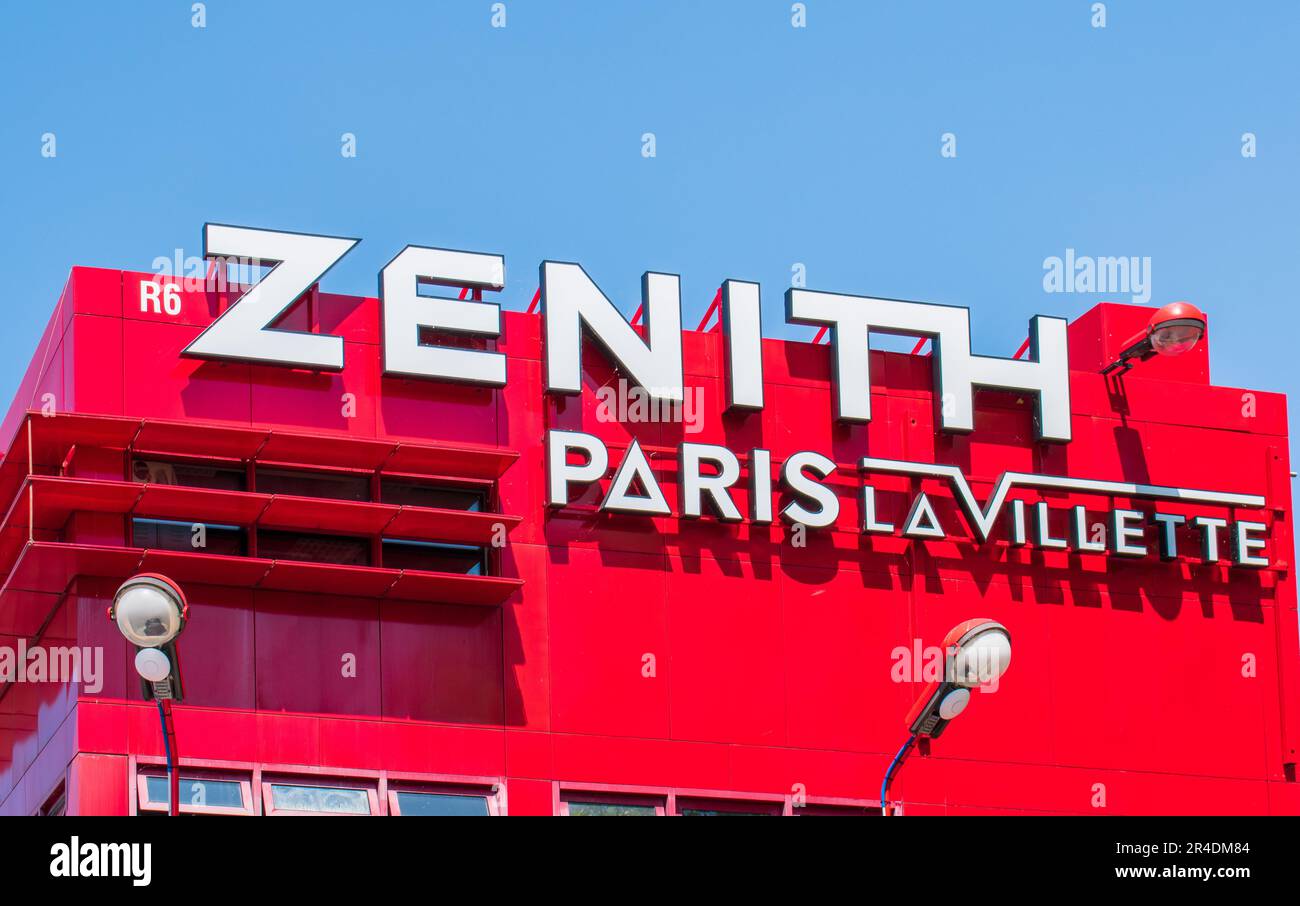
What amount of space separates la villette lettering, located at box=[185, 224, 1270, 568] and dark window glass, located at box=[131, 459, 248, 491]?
1.57m

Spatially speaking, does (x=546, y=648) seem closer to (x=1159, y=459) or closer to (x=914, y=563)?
(x=914, y=563)

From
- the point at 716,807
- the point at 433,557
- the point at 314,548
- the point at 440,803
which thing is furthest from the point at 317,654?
the point at 716,807

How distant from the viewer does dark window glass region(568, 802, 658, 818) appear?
109 feet

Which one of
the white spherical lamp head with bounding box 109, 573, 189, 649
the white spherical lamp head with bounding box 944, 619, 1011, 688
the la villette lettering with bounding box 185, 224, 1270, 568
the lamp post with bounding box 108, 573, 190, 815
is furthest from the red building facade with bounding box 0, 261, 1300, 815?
the white spherical lamp head with bounding box 944, 619, 1011, 688

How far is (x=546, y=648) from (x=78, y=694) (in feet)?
A: 22.0

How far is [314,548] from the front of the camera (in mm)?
33594

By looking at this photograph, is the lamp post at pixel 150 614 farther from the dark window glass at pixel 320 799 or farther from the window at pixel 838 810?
the window at pixel 838 810

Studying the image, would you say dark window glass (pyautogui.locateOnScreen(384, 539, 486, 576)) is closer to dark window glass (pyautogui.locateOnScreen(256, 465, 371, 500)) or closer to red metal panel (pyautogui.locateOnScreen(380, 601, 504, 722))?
red metal panel (pyautogui.locateOnScreen(380, 601, 504, 722))

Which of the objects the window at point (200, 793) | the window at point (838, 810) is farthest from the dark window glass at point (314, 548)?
the window at point (838, 810)

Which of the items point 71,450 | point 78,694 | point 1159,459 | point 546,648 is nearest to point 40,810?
point 78,694

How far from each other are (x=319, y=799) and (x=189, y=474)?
500 centimetres

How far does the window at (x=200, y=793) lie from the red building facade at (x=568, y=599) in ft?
0.21
